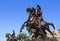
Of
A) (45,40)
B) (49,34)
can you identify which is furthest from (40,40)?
(49,34)

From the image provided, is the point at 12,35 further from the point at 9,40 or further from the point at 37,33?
the point at 37,33

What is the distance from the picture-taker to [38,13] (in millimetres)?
20766

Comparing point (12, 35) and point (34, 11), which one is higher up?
point (34, 11)

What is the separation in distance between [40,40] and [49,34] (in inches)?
68.5

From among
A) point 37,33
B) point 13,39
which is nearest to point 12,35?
point 13,39

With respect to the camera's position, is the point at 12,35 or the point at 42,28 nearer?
the point at 42,28

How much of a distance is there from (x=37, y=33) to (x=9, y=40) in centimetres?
270

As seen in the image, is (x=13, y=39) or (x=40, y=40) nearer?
(x=40, y=40)

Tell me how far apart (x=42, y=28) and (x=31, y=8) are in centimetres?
170

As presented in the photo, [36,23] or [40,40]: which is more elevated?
[36,23]

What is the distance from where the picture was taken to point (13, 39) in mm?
21859

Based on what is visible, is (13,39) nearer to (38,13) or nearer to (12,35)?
(12,35)

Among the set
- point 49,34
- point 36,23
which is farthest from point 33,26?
point 49,34

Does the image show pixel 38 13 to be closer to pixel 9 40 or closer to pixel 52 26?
pixel 52 26
